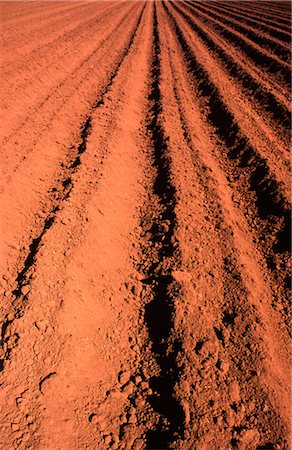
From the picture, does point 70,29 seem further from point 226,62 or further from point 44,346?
point 44,346

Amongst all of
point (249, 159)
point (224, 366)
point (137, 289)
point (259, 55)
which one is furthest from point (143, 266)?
point (259, 55)

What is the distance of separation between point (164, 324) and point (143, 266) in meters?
0.66

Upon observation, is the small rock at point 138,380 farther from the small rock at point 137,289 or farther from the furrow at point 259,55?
the furrow at point 259,55

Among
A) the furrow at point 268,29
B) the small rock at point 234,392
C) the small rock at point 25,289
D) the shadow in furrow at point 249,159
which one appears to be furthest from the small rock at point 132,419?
the furrow at point 268,29

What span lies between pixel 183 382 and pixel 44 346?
1.05m

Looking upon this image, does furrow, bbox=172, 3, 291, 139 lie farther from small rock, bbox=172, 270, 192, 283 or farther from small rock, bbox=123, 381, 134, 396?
small rock, bbox=123, 381, 134, 396

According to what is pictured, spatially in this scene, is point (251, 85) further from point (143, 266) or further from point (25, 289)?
point (25, 289)

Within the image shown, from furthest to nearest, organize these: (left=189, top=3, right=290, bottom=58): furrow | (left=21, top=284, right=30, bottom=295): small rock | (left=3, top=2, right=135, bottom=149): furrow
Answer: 1. (left=189, top=3, right=290, bottom=58): furrow
2. (left=3, top=2, right=135, bottom=149): furrow
3. (left=21, top=284, right=30, bottom=295): small rock

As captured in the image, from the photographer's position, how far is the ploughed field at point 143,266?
2.01 m

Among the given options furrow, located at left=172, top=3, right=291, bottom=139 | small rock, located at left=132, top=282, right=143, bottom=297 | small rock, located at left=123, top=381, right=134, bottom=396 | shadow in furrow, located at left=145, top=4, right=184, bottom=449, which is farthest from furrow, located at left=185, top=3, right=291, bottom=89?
small rock, located at left=123, top=381, right=134, bottom=396

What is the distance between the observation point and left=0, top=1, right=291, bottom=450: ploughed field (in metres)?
2.01

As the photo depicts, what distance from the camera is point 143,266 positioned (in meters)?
2.96

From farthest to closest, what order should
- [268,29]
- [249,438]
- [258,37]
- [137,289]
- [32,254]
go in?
[268,29]
[258,37]
[32,254]
[137,289]
[249,438]

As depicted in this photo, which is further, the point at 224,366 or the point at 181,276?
the point at 181,276
